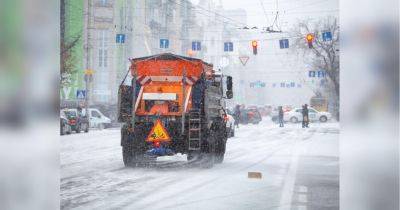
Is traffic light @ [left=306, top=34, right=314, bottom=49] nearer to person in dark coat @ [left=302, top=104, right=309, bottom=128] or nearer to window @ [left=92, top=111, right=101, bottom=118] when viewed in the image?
person in dark coat @ [left=302, top=104, right=309, bottom=128]

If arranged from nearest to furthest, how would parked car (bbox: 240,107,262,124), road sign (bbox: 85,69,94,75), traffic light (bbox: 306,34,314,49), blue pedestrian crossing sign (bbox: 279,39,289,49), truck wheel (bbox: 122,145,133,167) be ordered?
traffic light (bbox: 306,34,314,49)
road sign (bbox: 85,69,94,75)
blue pedestrian crossing sign (bbox: 279,39,289,49)
truck wheel (bbox: 122,145,133,167)
parked car (bbox: 240,107,262,124)

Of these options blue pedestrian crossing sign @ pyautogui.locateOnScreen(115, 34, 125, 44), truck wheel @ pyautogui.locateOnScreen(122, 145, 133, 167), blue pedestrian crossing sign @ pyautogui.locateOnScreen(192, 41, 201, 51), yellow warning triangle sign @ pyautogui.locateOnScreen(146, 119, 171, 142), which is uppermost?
blue pedestrian crossing sign @ pyautogui.locateOnScreen(192, 41, 201, 51)

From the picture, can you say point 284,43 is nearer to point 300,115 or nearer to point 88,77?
point 300,115

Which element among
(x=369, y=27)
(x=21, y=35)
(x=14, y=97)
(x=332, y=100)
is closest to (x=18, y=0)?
(x=21, y=35)

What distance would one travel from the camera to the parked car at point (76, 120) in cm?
777

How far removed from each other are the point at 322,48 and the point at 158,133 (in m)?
2.62

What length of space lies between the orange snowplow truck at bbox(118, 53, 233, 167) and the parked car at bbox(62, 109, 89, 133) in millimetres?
716

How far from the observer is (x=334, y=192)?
6324 mm

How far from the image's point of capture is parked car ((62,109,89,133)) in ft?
25.5

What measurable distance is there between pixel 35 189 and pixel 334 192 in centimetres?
304

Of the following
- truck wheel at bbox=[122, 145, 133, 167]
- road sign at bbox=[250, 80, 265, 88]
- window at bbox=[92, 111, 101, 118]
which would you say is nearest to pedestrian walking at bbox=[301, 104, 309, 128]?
road sign at bbox=[250, 80, 265, 88]

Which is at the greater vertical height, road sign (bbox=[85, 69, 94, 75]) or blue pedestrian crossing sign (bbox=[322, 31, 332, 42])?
blue pedestrian crossing sign (bbox=[322, 31, 332, 42])

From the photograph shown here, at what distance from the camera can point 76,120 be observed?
9.29 m

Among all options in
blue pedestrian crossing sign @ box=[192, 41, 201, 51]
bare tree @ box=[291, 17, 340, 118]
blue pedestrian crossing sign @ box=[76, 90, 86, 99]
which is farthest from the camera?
blue pedestrian crossing sign @ box=[192, 41, 201, 51]
